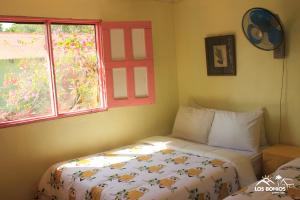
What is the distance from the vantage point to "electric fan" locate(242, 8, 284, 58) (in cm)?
287

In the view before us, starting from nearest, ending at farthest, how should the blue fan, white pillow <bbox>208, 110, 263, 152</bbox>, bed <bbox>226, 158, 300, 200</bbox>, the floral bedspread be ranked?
bed <bbox>226, 158, 300, 200</bbox>
the floral bedspread
the blue fan
white pillow <bbox>208, 110, 263, 152</bbox>

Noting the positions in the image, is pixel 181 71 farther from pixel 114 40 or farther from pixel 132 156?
pixel 132 156

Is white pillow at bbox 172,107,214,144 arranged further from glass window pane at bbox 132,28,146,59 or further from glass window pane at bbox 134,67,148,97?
glass window pane at bbox 132,28,146,59

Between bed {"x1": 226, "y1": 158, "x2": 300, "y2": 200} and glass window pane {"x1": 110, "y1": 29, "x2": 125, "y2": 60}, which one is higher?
glass window pane {"x1": 110, "y1": 29, "x2": 125, "y2": 60}

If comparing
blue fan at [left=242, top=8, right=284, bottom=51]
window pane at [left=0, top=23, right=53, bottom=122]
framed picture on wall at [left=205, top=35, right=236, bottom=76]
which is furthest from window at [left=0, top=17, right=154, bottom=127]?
blue fan at [left=242, top=8, right=284, bottom=51]

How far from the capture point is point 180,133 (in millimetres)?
3686

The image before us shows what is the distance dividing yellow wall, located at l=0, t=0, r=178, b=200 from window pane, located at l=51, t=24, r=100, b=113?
16cm

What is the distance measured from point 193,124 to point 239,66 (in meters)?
0.81

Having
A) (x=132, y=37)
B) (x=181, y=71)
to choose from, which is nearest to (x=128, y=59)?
(x=132, y=37)

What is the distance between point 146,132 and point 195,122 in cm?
66

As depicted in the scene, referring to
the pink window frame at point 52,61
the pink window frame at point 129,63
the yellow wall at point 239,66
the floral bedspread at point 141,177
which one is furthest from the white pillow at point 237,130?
the pink window frame at point 52,61

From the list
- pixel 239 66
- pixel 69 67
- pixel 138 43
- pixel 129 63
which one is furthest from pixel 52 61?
pixel 239 66

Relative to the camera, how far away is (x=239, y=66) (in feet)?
11.4

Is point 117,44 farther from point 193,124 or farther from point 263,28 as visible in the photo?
point 263,28
